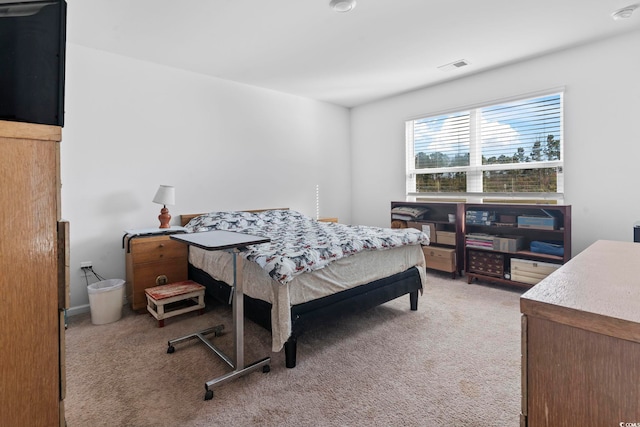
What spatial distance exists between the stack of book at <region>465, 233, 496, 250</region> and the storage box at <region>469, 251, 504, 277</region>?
0.31ft

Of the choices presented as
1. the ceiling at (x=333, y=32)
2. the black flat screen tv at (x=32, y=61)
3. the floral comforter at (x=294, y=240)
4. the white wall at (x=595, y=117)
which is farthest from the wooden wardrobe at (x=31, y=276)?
the white wall at (x=595, y=117)

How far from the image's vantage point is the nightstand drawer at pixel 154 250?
300 centimetres

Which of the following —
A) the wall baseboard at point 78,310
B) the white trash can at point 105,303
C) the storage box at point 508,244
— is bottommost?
the wall baseboard at point 78,310

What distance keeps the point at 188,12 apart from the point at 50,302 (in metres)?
2.66

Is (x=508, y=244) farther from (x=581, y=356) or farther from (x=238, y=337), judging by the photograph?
(x=581, y=356)

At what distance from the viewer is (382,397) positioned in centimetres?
177

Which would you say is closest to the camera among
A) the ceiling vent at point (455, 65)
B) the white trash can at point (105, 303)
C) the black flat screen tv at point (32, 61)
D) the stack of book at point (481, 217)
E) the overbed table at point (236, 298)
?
the black flat screen tv at point (32, 61)

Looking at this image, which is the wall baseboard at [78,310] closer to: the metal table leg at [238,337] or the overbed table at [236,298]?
the overbed table at [236,298]

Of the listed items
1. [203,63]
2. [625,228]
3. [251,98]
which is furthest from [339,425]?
[251,98]

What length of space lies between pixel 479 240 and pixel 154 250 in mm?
3552

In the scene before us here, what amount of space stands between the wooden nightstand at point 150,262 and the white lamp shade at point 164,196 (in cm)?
31

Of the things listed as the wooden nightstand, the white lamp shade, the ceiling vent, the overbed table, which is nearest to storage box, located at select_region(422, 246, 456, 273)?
the ceiling vent

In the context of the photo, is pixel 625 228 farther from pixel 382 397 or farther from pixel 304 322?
pixel 304 322

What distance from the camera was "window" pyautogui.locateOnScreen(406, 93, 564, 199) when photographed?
3664mm
